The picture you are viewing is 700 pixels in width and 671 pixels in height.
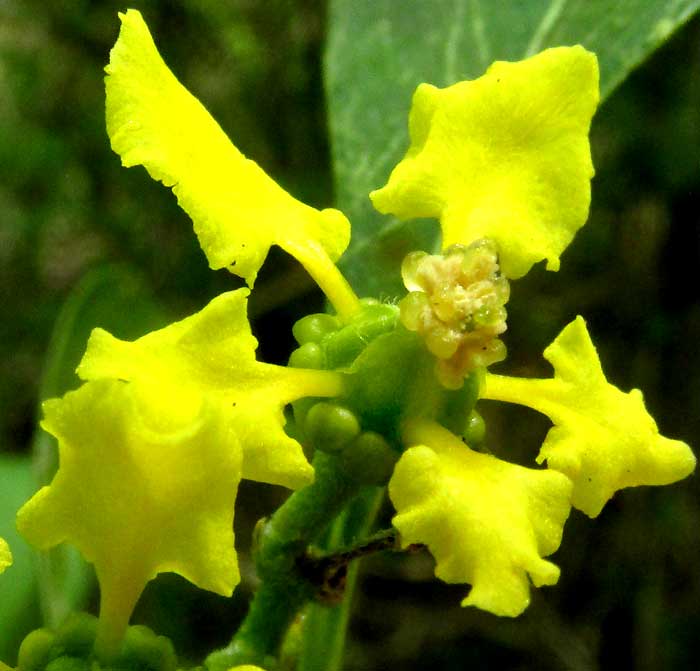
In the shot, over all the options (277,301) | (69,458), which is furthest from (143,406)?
(277,301)

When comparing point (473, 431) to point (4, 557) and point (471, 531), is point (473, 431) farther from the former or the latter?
point (4, 557)

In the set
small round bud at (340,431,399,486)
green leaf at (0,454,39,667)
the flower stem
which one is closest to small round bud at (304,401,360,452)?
small round bud at (340,431,399,486)

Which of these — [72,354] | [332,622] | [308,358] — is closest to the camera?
[308,358]

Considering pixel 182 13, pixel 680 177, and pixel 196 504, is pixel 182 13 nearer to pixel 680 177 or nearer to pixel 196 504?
pixel 680 177

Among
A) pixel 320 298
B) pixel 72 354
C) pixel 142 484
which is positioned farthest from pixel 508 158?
pixel 320 298

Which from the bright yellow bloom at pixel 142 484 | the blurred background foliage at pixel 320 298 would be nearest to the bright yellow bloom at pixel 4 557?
the bright yellow bloom at pixel 142 484

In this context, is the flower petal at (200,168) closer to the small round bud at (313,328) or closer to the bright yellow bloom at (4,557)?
the small round bud at (313,328)

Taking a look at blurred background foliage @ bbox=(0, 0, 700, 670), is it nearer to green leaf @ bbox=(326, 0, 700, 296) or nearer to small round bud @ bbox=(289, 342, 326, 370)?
green leaf @ bbox=(326, 0, 700, 296)
